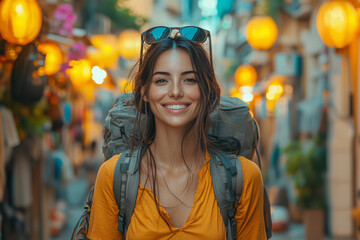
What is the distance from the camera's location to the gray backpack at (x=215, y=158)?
2.85m

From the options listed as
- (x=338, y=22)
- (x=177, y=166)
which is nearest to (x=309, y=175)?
(x=338, y=22)

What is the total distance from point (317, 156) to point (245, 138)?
9845 millimetres

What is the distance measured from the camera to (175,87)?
2922 mm

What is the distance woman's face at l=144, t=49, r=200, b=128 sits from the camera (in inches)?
116

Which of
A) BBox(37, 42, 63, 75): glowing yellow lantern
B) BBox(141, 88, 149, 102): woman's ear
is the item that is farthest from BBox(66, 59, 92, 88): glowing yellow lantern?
BBox(141, 88, 149, 102): woman's ear

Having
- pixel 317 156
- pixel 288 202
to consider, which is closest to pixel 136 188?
pixel 317 156

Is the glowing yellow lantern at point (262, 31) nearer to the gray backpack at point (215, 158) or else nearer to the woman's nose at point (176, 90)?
the gray backpack at point (215, 158)

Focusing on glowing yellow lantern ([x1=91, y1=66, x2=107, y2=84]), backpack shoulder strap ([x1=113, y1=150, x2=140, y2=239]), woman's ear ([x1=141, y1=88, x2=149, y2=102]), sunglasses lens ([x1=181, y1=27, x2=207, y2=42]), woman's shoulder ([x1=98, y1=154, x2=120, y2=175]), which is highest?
sunglasses lens ([x1=181, y1=27, x2=207, y2=42])

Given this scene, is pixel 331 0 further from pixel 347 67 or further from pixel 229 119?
pixel 229 119

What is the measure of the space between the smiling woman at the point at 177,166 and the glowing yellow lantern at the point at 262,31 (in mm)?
11076

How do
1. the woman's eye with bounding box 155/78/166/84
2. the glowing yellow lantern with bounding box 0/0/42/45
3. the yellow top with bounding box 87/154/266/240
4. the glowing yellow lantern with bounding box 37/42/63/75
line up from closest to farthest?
the yellow top with bounding box 87/154/266/240 → the woman's eye with bounding box 155/78/166/84 → the glowing yellow lantern with bounding box 0/0/42/45 → the glowing yellow lantern with bounding box 37/42/63/75

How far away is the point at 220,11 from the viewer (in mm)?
27328

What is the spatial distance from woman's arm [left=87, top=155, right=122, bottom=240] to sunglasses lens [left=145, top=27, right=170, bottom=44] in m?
0.65

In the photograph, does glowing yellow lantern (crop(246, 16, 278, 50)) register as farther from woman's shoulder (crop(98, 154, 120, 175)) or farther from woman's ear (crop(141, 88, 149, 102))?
woman's shoulder (crop(98, 154, 120, 175))
